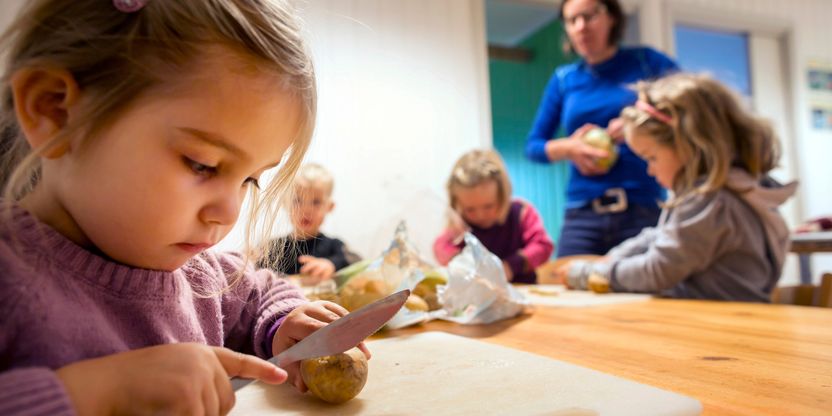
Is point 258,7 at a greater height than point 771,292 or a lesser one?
greater

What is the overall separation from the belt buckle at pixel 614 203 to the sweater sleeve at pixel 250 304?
1499 mm

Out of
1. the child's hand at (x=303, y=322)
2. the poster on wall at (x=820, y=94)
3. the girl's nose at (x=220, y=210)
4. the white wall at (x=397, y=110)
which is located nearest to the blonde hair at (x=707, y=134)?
the child's hand at (x=303, y=322)

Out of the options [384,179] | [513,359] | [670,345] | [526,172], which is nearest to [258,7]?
[513,359]

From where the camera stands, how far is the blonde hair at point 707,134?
132 cm

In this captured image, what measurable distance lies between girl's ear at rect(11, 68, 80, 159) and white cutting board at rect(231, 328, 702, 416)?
0.26 m

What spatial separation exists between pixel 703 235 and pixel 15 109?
4.26 feet

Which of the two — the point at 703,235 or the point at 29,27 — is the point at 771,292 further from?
the point at 29,27

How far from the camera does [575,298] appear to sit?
1.24 meters

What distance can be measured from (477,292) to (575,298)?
1.35ft

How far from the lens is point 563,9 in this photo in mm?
2137

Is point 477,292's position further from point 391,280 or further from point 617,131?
point 617,131

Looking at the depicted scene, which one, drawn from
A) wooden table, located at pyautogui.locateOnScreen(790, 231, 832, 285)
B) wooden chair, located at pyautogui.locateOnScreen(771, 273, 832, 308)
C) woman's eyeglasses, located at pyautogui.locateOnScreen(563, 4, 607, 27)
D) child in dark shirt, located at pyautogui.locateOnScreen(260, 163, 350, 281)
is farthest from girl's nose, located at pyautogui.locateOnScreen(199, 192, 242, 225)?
wooden table, located at pyautogui.locateOnScreen(790, 231, 832, 285)

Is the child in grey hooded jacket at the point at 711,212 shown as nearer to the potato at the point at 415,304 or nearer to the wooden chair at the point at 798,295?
the wooden chair at the point at 798,295

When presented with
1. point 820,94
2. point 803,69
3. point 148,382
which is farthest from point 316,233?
point 820,94
